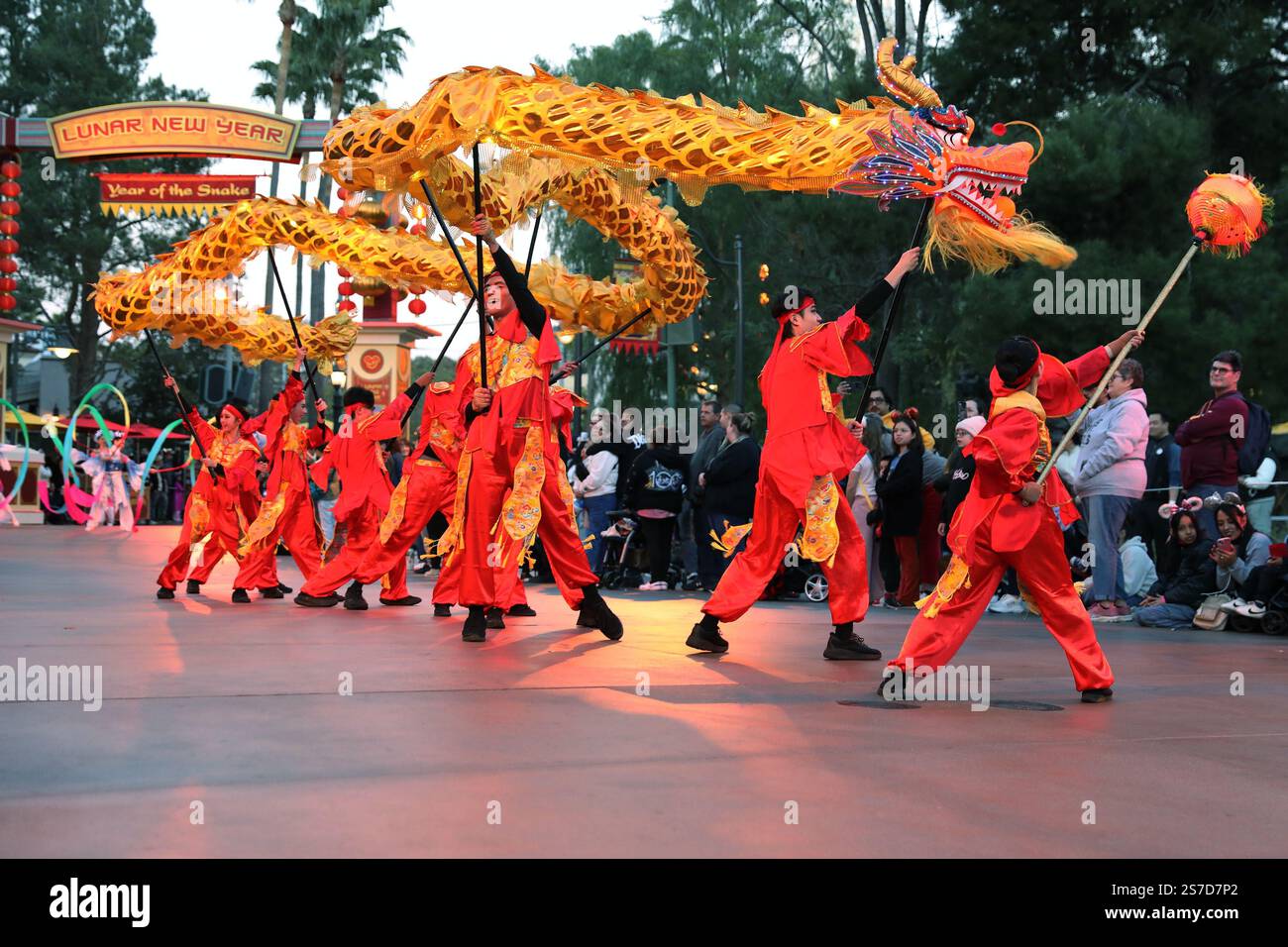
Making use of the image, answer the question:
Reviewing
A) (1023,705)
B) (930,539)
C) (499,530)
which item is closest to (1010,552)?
(1023,705)

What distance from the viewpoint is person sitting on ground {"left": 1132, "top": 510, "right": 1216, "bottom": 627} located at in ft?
32.7

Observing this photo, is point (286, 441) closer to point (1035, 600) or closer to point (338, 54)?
point (1035, 600)

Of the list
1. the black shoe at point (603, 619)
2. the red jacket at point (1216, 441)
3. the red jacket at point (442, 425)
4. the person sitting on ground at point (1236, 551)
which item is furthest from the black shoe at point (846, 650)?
the red jacket at point (1216, 441)

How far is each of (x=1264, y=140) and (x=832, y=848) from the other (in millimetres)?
17468

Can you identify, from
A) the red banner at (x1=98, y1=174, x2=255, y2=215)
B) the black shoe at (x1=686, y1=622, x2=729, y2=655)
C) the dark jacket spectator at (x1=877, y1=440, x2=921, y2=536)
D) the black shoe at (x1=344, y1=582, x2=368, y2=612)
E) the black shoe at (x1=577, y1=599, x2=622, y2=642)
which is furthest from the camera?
the red banner at (x1=98, y1=174, x2=255, y2=215)

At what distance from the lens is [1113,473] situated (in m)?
10.3

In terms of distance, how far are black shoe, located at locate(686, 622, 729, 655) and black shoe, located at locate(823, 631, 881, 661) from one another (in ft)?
1.88

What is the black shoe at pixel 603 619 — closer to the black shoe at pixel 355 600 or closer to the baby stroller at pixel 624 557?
the black shoe at pixel 355 600

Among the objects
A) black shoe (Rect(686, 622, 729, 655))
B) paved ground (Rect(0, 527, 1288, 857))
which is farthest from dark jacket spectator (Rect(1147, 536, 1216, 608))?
black shoe (Rect(686, 622, 729, 655))

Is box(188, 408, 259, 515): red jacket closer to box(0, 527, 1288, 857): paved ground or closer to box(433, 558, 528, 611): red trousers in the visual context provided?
box(0, 527, 1288, 857): paved ground

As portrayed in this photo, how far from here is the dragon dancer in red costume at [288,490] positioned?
10.9m

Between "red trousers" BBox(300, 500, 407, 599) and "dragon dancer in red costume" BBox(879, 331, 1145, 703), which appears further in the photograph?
"red trousers" BBox(300, 500, 407, 599)

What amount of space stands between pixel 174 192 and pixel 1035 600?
19.7 metres
